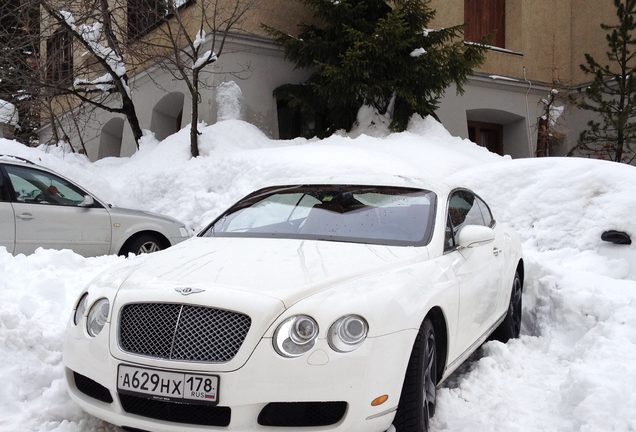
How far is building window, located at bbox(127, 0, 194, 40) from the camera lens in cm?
1216

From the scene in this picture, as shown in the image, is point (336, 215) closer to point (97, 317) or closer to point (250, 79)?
point (97, 317)

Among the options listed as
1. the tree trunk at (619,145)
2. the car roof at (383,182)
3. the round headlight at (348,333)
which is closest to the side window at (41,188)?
the car roof at (383,182)

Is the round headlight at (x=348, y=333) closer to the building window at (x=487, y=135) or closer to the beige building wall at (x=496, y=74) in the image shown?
the beige building wall at (x=496, y=74)

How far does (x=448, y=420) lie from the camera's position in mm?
3375

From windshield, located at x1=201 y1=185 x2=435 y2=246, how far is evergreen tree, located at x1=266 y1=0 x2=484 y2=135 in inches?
308

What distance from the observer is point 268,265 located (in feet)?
10.2

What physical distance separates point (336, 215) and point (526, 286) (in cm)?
288

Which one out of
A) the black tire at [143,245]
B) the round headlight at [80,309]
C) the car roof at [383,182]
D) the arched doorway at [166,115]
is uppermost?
the arched doorway at [166,115]

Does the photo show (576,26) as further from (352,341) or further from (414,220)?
(352,341)

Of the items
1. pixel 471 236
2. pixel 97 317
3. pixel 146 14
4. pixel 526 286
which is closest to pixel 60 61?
pixel 146 14

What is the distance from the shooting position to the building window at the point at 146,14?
12156mm

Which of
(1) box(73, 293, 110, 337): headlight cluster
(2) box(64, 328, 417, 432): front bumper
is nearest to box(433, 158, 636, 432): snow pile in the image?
(2) box(64, 328, 417, 432): front bumper

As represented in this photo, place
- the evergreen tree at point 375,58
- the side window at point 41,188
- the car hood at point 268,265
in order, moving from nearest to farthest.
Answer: the car hood at point 268,265 → the side window at point 41,188 → the evergreen tree at point 375,58

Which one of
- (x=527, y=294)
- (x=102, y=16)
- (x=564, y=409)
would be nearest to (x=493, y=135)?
(x=102, y=16)
